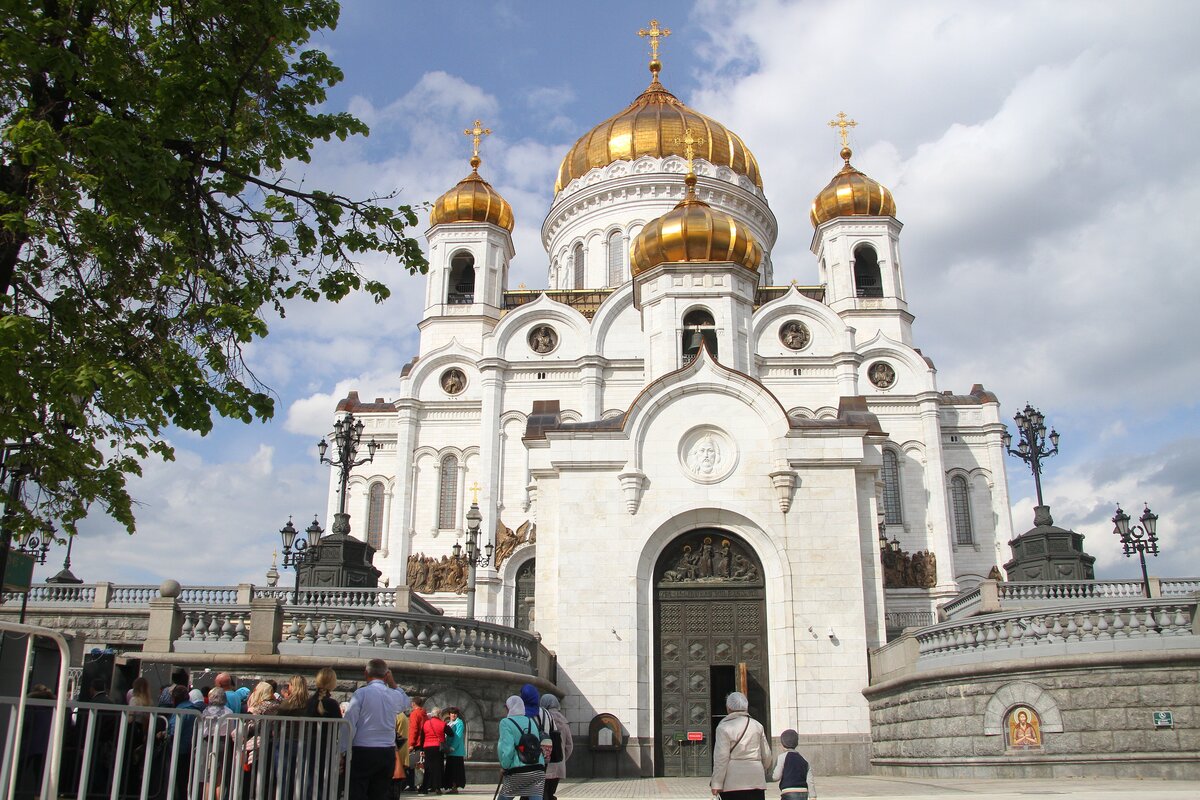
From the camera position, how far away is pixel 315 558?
25.9m

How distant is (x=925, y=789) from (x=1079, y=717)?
2781 millimetres

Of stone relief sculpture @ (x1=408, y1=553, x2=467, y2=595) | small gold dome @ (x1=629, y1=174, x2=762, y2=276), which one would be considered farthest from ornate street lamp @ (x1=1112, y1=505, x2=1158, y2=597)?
stone relief sculpture @ (x1=408, y1=553, x2=467, y2=595)

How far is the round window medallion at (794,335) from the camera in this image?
3894 centimetres

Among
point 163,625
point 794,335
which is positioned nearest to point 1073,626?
point 163,625

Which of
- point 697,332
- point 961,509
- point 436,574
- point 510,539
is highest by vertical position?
point 697,332

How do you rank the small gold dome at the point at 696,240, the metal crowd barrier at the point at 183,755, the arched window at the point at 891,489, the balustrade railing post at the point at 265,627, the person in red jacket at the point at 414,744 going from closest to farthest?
the metal crowd barrier at the point at 183,755 < the person in red jacket at the point at 414,744 < the balustrade railing post at the point at 265,627 < the small gold dome at the point at 696,240 < the arched window at the point at 891,489

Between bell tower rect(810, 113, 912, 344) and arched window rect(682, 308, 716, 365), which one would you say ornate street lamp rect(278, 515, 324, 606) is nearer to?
arched window rect(682, 308, 716, 365)

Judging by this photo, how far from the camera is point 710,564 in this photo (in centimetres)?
2147

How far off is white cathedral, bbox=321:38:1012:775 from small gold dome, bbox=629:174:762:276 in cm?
7

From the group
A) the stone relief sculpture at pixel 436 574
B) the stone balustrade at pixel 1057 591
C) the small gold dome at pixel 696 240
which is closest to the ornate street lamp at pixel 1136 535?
the stone balustrade at pixel 1057 591

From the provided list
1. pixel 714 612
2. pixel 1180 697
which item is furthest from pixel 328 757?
pixel 714 612

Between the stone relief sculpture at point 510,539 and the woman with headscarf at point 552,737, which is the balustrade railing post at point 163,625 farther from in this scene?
the stone relief sculpture at point 510,539

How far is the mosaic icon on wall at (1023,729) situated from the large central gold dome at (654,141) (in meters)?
33.4

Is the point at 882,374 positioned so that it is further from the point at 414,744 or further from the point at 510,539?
the point at 414,744
